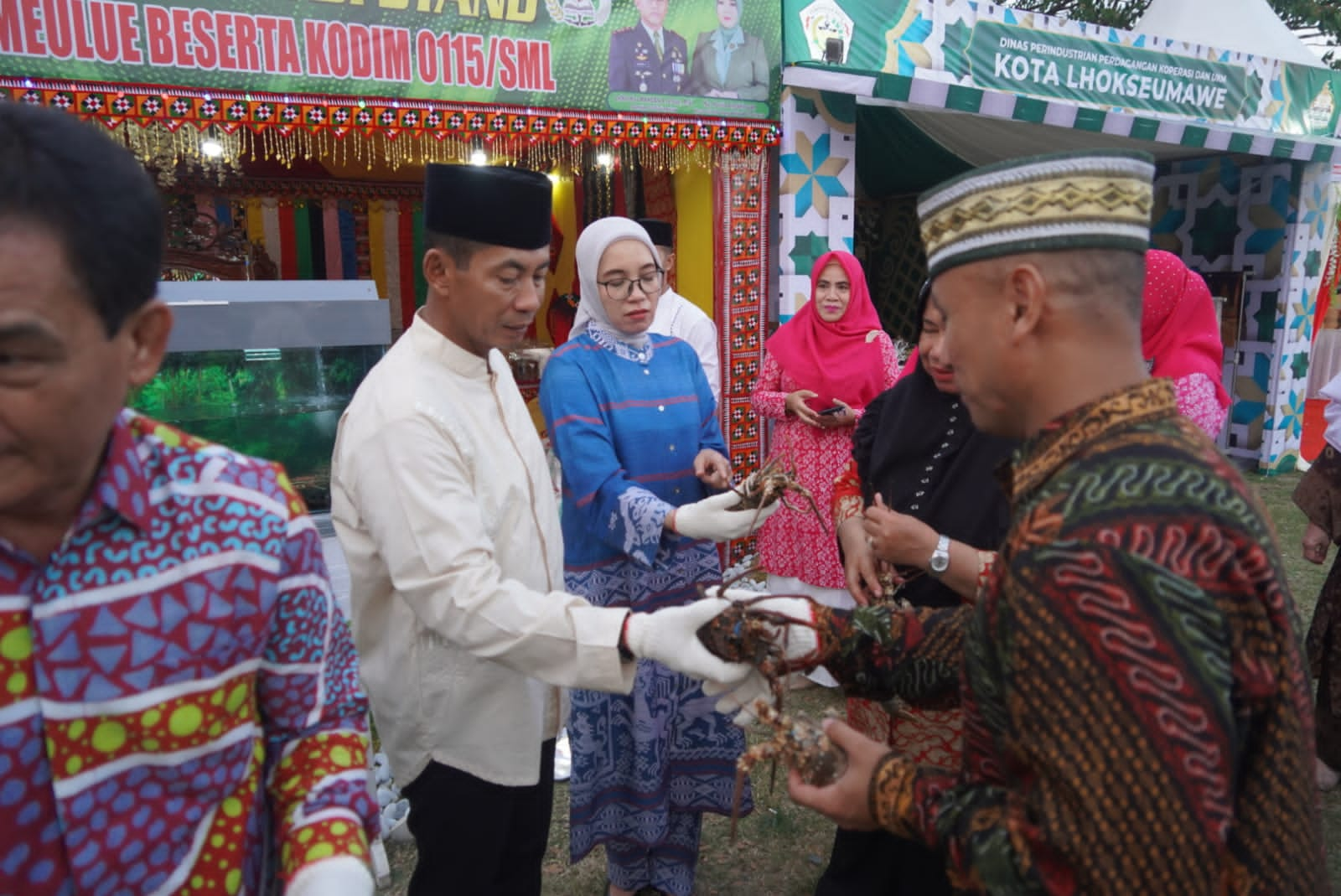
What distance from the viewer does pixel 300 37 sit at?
4680 mm

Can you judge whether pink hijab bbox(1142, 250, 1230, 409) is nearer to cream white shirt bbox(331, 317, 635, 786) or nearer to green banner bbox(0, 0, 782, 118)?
cream white shirt bbox(331, 317, 635, 786)

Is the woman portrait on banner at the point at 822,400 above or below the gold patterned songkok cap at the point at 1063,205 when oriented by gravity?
below

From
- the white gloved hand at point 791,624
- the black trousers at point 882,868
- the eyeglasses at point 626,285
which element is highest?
the eyeglasses at point 626,285

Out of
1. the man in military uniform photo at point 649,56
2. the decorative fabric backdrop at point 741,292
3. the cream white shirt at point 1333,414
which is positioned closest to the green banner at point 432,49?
the man in military uniform photo at point 649,56

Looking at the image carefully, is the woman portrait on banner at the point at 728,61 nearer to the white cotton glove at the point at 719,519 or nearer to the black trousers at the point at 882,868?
the white cotton glove at the point at 719,519

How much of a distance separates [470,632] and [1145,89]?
27.9 feet

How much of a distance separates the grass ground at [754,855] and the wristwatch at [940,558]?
1430 mm

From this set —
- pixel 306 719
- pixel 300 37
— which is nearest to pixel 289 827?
pixel 306 719

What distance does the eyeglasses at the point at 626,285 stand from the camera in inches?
106

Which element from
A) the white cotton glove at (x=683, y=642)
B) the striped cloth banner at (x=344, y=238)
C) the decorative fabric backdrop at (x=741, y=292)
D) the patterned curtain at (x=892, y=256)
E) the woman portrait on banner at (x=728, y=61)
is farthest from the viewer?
the patterned curtain at (x=892, y=256)

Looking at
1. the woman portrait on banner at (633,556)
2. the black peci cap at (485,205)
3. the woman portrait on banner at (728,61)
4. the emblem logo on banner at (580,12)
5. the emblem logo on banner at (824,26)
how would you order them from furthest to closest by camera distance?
the emblem logo on banner at (824,26), the woman portrait on banner at (728,61), the emblem logo on banner at (580,12), the woman portrait on banner at (633,556), the black peci cap at (485,205)

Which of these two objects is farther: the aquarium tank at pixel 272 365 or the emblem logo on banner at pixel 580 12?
the emblem logo on banner at pixel 580 12

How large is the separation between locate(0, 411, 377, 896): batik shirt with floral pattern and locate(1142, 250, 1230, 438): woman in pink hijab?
2.61 meters

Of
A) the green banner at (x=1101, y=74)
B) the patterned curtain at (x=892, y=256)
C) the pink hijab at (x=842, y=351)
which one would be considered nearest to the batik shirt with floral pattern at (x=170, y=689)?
the pink hijab at (x=842, y=351)
